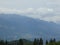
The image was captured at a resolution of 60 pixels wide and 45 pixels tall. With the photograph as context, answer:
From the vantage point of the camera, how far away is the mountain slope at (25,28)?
3670 mm

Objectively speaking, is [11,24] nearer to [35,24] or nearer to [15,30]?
[15,30]

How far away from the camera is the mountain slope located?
3.67 metres

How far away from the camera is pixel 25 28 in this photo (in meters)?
3.77

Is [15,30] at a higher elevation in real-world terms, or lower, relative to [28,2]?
lower

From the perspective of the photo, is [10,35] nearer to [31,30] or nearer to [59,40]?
[31,30]

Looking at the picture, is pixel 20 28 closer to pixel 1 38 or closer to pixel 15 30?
pixel 15 30

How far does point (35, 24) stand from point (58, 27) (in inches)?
20.3

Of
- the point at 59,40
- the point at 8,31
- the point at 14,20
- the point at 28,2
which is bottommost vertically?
the point at 59,40

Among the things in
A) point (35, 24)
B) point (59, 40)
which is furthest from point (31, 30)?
point (59, 40)

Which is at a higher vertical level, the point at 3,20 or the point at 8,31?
the point at 3,20

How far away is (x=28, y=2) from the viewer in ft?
12.4

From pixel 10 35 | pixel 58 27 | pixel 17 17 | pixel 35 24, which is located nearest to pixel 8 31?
pixel 10 35

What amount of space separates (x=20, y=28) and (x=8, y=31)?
27cm

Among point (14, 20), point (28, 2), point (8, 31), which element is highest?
point (28, 2)
